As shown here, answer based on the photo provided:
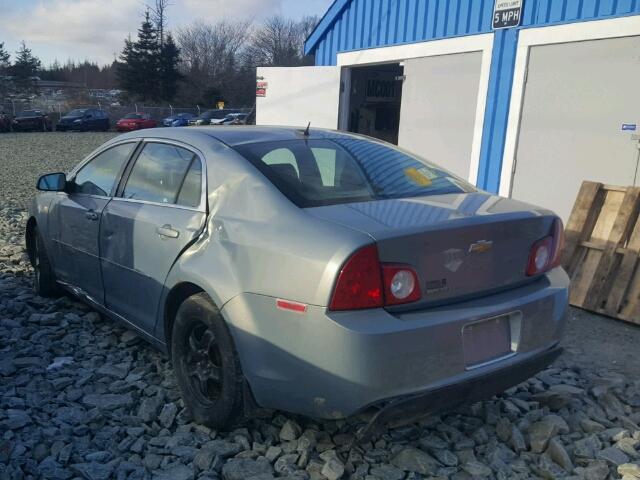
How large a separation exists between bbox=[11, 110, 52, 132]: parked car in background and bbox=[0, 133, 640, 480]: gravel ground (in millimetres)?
33781

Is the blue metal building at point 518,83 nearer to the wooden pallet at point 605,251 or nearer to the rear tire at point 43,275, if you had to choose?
the wooden pallet at point 605,251

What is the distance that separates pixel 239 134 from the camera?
361cm

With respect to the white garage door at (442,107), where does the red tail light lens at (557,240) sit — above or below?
below

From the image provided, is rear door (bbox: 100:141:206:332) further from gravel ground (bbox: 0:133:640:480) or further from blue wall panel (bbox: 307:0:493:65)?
blue wall panel (bbox: 307:0:493:65)

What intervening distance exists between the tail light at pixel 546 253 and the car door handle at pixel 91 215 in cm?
283

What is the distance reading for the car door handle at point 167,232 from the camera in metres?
3.29

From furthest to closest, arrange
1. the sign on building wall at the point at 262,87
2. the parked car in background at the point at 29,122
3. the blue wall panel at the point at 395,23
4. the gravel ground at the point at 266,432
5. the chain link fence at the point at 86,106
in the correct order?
the chain link fence at the point at 86,106, the parked car in background at the point at 29,122, the sign on building wall at the point at 262,87, the blue wall panel at the point at 395,23, the gravel ground at the point at 266,432

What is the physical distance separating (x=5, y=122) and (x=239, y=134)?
3424 centimetres

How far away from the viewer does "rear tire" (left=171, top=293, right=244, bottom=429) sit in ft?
9.46

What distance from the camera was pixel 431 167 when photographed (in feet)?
12.3

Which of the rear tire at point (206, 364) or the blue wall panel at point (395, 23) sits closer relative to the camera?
the rear tire at point (206, 364)

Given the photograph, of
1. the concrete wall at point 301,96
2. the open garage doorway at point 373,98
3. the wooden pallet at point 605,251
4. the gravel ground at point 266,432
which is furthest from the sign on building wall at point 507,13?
the gravel ground at point 266,432

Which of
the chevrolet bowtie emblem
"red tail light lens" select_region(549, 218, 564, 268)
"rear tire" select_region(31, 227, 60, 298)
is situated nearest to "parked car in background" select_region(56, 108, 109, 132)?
"rear tire" select_region(31, 227, 60, 298)

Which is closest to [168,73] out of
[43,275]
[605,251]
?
[43,275]
